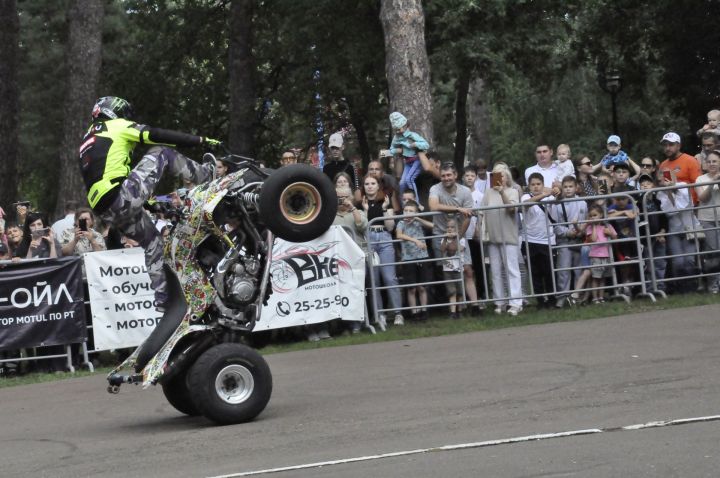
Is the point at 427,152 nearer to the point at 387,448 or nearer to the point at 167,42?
the point at 387,448

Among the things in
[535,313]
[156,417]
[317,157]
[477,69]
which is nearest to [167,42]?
[317,157]

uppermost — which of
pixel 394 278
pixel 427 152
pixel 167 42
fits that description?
pixel 167 42

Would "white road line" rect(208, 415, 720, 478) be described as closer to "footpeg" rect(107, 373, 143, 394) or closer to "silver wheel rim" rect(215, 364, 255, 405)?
"silver wheel rim" rect(215, 364, 255, 405)

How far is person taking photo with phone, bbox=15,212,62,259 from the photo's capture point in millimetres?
15953

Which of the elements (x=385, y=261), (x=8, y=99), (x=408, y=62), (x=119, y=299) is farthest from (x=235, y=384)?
(x=8, y=99)

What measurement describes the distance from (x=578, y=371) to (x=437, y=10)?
55.3 feet

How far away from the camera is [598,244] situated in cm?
1600

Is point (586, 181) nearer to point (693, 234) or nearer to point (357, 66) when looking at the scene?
point (693, 234)

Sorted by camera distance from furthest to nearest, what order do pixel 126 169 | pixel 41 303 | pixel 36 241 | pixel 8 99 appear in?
pixel 8 99
pixel 36 241
pixel 41 303
pixel 126 169

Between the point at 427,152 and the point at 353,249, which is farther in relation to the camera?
the point at 427,152

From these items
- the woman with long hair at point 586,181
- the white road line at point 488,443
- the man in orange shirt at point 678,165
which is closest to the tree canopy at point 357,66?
the woman with long hair at point 586,181

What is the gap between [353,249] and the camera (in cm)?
1562

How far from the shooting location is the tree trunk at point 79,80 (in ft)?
75.5

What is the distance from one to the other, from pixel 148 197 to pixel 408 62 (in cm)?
919
